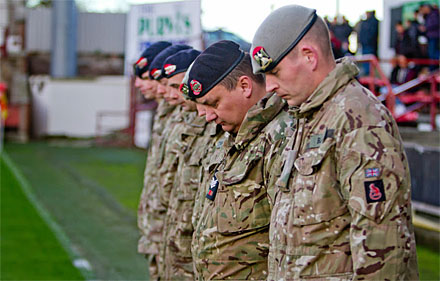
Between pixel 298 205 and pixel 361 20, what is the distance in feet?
42.3

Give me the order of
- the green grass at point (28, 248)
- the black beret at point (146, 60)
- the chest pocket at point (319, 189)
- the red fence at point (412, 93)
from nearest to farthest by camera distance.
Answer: the chest pocket at point (319, 189) → the black beret at point (146, 60) → the green grass at point (28, 248) → the red fence at point (412, 93)

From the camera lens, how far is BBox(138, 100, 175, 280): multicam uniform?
5070mm

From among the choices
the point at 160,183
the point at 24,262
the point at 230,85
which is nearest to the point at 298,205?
the point at 230,85

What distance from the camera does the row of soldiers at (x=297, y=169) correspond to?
2.22 meters

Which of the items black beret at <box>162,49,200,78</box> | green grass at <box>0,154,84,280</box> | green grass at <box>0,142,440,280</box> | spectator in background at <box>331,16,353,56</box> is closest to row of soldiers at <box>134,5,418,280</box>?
black beret at <box>162,49,200,78</box>

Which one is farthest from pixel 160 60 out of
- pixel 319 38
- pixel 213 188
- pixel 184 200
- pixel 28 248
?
pixel 28 248

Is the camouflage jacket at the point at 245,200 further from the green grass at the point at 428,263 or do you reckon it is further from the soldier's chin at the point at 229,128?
the green grass at the point at 428,263

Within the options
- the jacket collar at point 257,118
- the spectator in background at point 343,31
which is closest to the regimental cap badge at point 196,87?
the jacket collar at point 257,118

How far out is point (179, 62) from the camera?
4.43 m

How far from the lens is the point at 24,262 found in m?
8.26

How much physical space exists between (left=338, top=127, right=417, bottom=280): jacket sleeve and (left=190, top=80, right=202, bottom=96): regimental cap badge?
1.12m

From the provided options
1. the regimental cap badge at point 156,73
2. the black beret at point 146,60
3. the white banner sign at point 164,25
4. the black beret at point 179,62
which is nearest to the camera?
the black beret at point 179,62

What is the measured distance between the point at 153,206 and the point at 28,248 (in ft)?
14.4

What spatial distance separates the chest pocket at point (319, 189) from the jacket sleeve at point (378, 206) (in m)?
0.09
